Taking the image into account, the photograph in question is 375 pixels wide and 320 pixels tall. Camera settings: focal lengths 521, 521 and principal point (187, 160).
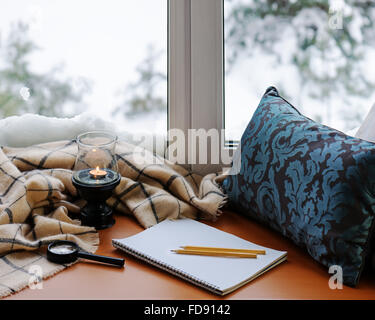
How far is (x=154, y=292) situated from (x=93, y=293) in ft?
0.37

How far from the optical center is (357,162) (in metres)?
0.97

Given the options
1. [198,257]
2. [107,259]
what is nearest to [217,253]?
[198,257]

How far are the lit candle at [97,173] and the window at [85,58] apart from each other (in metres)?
0.34

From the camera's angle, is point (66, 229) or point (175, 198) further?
point (175, 198)

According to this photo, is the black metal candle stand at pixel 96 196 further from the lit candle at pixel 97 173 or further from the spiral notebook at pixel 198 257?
the spiral notebook at pixel 198 257

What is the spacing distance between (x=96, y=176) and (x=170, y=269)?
12.5 inches

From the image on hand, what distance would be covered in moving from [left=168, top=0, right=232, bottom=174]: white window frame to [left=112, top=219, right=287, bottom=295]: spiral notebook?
381 mm

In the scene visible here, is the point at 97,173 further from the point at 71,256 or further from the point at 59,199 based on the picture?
the point at 71,256

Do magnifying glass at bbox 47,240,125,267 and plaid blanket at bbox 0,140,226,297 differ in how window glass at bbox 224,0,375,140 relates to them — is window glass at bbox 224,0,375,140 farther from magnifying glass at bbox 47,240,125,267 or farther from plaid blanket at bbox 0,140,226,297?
magnifying glass at bbox 47,240,125,267
